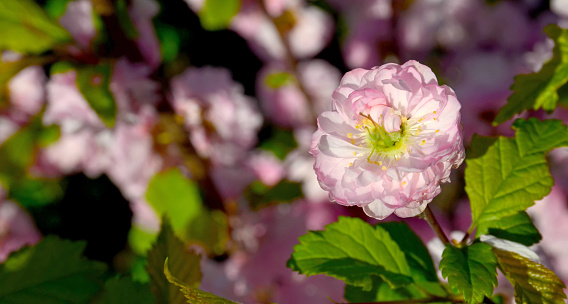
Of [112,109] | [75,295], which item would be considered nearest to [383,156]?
[75,295]

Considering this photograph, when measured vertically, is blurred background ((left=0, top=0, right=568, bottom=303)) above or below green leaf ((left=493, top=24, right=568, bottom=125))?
below

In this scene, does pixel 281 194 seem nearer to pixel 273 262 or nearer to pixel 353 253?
pixel 273 262

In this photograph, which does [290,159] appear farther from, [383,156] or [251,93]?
[383,156]

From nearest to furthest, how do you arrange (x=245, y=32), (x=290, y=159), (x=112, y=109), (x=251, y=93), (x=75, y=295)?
1. (x=75, y=295)
2. (x=112, y=109)
3. (x=290, y=159)
4. (x=245, y=32)
5. (x=251, y=93)

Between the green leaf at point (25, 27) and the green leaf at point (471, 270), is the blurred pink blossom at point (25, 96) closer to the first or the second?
the green leaf at point (25, 27)

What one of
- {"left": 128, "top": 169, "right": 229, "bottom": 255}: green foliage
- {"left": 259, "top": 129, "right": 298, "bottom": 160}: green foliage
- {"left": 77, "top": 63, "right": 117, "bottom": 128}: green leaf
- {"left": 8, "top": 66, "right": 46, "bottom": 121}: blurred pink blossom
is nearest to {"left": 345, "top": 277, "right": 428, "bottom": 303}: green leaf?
{"left": 77, "top": 63, "right": 117, "bottom": 128}: green leaf

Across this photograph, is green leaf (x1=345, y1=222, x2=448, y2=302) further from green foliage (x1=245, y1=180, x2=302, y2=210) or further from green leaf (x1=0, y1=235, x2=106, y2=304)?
green foliage (x1=245, y1=180, x2=302, y2=210)


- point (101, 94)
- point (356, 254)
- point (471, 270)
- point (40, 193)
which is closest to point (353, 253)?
point (356, 254)
